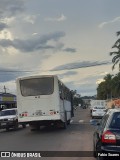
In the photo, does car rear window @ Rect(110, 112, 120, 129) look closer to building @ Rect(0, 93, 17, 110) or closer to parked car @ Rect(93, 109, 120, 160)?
parked car @ Rect(93, 109, 120, 160)

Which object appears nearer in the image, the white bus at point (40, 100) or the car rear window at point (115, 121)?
the car rear window at point (115, 121)

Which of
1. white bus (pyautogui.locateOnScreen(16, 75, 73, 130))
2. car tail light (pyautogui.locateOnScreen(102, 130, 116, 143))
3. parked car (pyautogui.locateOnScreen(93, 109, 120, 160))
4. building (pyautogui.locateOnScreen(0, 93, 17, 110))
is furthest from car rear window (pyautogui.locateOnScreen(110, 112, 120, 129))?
building (pyautogui.locateOnScreen(0, 93, 17, 110))

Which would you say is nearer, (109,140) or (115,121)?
(109,140)

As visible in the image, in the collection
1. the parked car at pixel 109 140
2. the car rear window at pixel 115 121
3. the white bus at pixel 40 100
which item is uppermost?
the white bus at pixel 40 100

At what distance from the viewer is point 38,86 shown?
27.0 m

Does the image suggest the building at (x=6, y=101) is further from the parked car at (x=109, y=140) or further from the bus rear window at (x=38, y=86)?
the parked car at (x=109, y=140)

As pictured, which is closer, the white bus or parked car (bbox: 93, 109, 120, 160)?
parked car (bbox: 93, 109, 120, 160)

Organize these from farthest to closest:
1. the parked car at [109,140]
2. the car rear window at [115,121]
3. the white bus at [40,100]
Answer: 1. the white bus at [40,100]
2. the car rear window at [115,121]
3. the parked car at [109,140]

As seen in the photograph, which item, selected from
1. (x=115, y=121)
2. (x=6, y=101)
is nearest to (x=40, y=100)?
(x=115, y=121)

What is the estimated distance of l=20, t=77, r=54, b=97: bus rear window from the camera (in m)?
26.8

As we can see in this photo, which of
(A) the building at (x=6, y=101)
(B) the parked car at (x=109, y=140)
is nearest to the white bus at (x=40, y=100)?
(B) the parked car at (x=109, y=140)

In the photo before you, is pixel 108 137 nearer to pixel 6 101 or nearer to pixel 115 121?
pixel 115 121

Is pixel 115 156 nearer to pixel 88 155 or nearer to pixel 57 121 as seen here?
pixel 88 155

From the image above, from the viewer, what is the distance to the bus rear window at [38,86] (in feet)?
88.1
